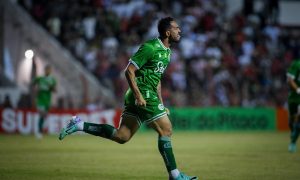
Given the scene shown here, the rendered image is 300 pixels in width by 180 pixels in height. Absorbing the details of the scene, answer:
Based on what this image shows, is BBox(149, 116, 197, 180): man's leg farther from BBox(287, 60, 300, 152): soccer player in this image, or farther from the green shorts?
BBox(287, 60, 300, 152): soccer player

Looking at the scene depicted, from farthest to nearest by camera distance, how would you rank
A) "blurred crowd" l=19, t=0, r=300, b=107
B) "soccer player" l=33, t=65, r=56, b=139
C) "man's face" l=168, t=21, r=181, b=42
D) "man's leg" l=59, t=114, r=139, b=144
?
"blurred crowd" l=19, t=0, r=300, b=107, "soccer player" l=33, t=65, r=56, b=139, "man's leg" l=59, t=114, r=139, b=144, "man's face" l=168, t=21, r=181, b=42

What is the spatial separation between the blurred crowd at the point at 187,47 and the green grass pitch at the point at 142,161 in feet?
20.7

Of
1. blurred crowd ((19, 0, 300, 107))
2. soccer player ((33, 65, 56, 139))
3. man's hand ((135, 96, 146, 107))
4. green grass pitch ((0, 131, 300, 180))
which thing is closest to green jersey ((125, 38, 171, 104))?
man's hand ((135, 96, 146, 107))

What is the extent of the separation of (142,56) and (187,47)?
18624 millimetres

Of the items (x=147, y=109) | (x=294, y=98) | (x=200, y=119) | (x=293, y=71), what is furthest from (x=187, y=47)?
(x=147, y=109)

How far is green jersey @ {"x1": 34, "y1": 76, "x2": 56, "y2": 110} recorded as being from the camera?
957 inches

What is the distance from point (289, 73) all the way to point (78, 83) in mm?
11420

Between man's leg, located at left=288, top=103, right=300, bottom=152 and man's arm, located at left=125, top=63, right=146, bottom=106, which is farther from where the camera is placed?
man's leg, located at left=288, top=103, right=300, bottom=152

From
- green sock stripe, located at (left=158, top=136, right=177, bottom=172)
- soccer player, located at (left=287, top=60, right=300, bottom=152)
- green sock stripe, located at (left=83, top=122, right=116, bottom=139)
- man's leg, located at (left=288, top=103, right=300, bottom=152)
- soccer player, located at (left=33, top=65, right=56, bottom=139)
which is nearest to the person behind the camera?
green sock stripe, located at (left=158, top=136, right=177, bottom=172)

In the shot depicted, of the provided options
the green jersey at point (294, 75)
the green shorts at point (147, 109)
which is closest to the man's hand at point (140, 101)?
the green shorts at point (147, 109)

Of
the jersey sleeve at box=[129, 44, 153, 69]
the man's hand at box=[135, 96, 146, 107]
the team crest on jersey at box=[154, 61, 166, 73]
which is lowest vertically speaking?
the man's hand at box=[135, 96, 146, 107]

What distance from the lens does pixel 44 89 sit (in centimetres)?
2434

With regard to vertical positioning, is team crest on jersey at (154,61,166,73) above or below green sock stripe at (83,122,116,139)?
above

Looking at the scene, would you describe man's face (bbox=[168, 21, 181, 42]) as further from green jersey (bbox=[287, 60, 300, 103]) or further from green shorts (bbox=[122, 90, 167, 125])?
green jersey (bbox=[287, 60, 300, 103])
